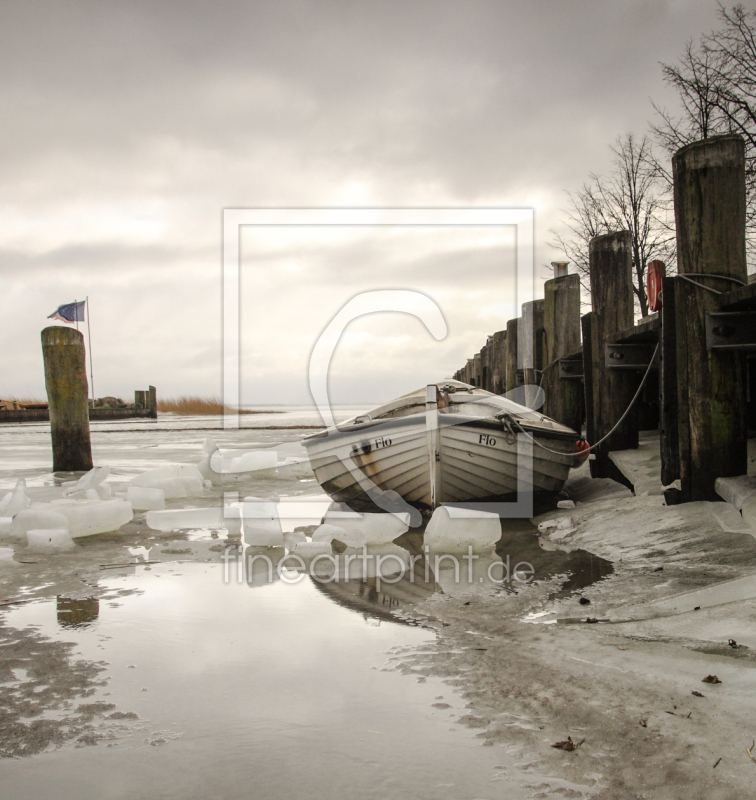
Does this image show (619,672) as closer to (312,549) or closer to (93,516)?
(312,549)

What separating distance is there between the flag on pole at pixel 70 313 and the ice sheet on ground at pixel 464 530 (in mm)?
27285

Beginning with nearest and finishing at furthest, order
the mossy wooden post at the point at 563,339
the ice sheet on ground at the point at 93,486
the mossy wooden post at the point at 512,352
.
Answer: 1. the ice sheet on ground at the point at 93,486
2. the mossy wooden post at the point at 563,339
3. the mossy wooden post at the point at 512,352

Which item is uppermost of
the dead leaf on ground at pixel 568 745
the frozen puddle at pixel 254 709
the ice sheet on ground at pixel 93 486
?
the ice sheet on ground at pixel 93 486

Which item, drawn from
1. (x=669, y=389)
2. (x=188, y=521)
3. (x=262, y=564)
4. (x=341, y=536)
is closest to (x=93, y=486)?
(x=188, y=521)

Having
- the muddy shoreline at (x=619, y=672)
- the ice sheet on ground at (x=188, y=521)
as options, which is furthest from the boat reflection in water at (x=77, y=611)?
the ice sheet on ground at (x=188, y=521)

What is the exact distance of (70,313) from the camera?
95.5ft

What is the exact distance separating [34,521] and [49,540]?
0.32m

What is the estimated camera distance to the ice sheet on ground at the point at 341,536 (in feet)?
17.7

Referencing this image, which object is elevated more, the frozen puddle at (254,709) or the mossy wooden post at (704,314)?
the mossy wooden post at (704,314)

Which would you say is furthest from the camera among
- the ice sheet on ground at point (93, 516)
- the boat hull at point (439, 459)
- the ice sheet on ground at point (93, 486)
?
the ice sheet on ground at point (93, 486)

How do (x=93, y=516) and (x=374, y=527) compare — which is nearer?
(x=374, y=527)

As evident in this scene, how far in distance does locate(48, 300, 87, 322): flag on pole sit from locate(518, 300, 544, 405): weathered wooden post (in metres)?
23.6

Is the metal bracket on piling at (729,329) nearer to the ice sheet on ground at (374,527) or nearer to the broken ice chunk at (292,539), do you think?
the ice sheet on ground at (374,527)

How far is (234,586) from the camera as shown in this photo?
445 centimetres
